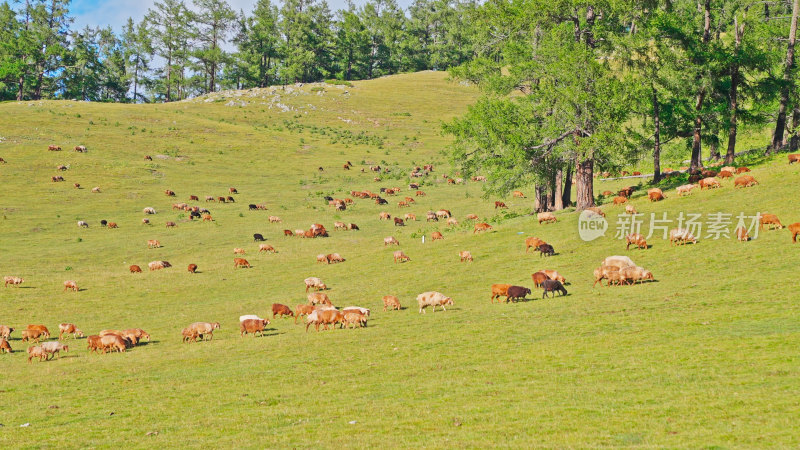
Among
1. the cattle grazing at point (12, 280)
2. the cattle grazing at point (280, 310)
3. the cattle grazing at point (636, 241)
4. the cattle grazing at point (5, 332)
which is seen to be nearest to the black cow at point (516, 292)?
the cattle grazing at point (636, 241)

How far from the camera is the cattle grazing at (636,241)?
32.2 m

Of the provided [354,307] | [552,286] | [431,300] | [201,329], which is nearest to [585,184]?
[552,286]

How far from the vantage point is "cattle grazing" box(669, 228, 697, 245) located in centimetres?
3144

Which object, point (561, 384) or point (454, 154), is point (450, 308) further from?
point (454, 154)

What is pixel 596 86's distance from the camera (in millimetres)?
42938

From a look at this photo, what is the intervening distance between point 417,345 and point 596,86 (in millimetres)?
28677

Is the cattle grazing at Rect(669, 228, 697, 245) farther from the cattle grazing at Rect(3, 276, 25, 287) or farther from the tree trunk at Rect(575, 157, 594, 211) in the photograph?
the cattle grazing at Rect(3, 276, 25, 287)

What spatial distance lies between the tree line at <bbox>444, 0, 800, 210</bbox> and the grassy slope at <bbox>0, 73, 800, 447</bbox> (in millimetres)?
5014

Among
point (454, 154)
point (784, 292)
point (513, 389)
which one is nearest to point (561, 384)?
point (513, 389)

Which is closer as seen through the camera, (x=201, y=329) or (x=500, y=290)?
(x=201, y=329)

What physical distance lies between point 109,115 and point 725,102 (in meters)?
93.4

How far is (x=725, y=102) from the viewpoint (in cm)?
4891

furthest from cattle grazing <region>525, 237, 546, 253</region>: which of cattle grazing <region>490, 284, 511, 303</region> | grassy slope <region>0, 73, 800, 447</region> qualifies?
cattle grazing <region>490, 284, 511, 303</region>

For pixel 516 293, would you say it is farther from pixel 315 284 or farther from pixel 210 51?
pixel 210 51
